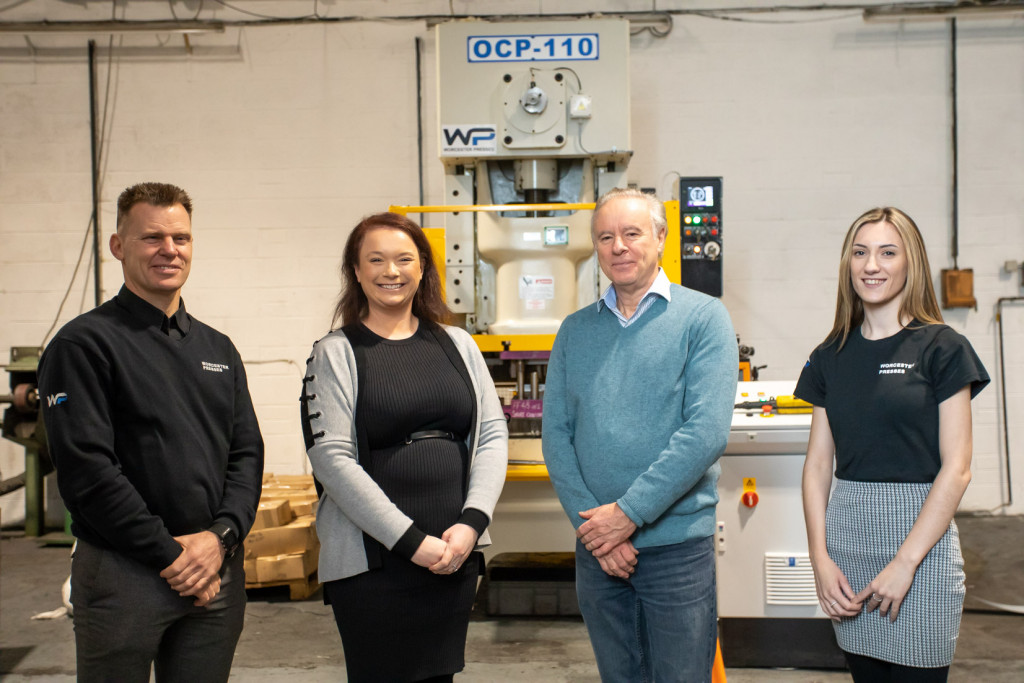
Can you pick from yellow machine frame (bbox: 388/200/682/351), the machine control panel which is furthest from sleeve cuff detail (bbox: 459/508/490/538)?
the machine control panel

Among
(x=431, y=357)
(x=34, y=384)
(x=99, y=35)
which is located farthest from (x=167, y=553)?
(x=99, y=35)

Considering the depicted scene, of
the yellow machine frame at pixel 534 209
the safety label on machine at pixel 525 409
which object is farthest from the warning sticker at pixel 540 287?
the safety label on machine at pixel 525 409

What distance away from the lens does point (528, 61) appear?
2877 millimetres

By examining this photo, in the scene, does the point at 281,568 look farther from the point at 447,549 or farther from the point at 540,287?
the point at 447,549

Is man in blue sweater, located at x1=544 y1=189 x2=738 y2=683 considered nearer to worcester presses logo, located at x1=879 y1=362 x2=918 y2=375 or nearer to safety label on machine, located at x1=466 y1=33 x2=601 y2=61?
worcester presses logo, located at x1=879 y1=362 x2=918 y2=375

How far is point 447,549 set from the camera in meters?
1.42

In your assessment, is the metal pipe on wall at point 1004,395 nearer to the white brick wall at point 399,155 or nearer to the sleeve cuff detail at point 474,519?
the white brick wall at point 399,155

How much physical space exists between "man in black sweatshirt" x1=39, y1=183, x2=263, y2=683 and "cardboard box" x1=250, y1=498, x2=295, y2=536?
1868 millimetres

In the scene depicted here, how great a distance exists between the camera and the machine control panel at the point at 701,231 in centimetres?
284

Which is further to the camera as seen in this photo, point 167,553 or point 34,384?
point 34,384

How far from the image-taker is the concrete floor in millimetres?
2473

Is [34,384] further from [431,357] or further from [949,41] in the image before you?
[949,41]

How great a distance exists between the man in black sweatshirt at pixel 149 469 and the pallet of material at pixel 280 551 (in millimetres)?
1819

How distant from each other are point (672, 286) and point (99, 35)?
14.3 ft
